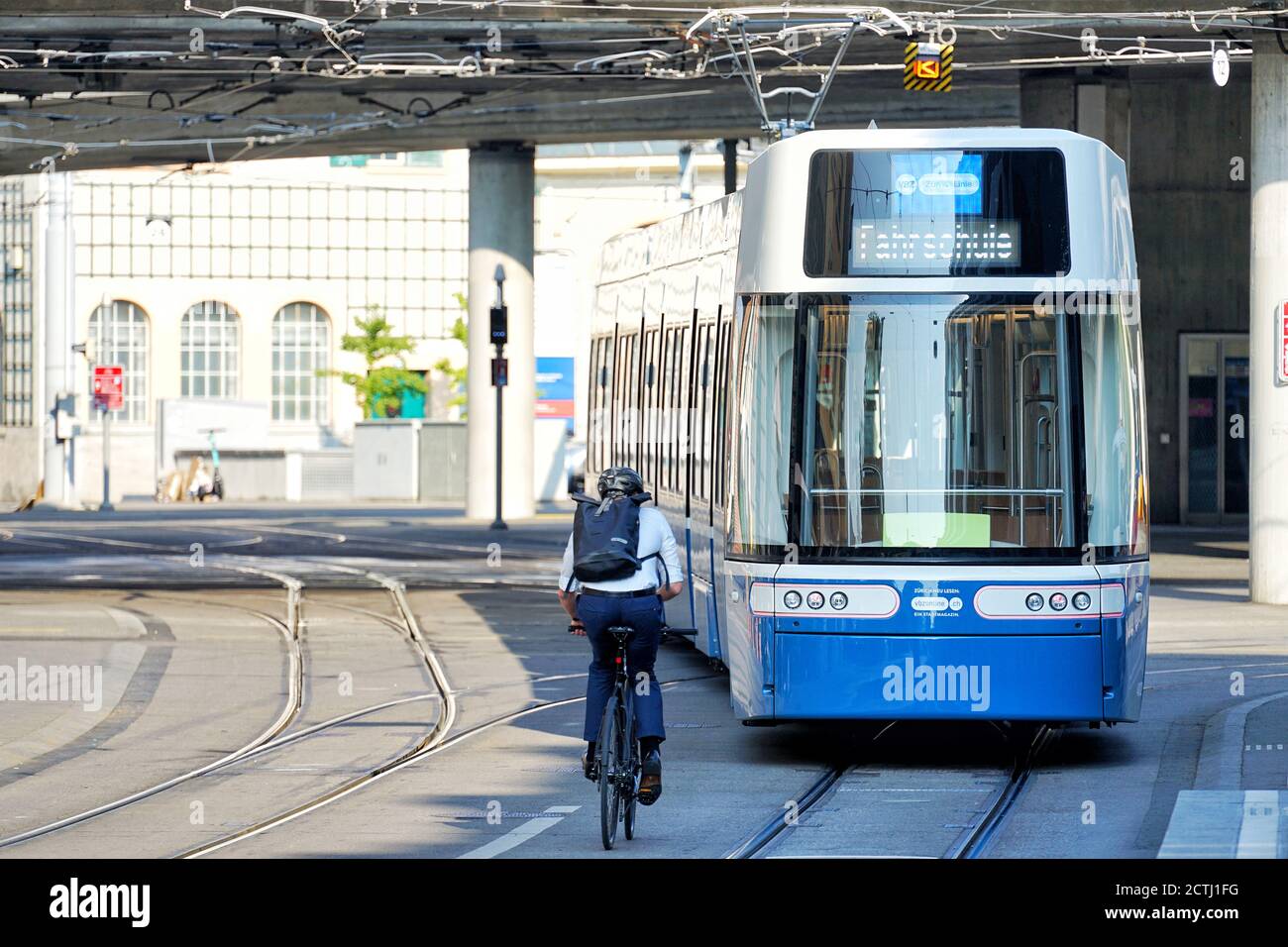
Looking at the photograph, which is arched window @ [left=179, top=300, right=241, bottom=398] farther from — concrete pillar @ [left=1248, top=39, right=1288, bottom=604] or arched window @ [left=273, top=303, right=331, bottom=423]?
concrete pillar @ [left=1248, top=39, right=1288, bottom=604]

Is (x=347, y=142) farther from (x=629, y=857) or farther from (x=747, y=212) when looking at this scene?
(x=629, y=857)

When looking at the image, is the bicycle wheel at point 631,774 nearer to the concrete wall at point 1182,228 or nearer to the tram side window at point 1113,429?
the tram side window at point 1113,429

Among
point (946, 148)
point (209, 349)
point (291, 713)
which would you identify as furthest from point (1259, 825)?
point (209, 349)

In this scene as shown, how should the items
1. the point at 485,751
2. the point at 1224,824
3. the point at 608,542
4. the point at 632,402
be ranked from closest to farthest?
the point at 1224,824 < the point at 608,542 < the point at 485,751 < the point at 632,402

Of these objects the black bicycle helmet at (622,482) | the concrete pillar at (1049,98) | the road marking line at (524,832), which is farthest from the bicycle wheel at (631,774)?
the concrete pillar at (1049,98)

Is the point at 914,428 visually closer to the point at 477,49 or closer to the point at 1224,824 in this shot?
the point at 1224,824

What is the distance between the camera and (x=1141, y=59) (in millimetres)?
25641

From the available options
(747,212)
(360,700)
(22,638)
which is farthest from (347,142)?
(747,212)

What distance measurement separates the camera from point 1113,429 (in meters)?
12.3

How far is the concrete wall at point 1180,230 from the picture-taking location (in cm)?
3806

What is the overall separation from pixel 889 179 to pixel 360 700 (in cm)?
630

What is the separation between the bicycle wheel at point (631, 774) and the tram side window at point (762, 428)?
215cm

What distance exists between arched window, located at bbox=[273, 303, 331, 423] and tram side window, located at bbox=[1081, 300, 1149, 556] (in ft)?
249

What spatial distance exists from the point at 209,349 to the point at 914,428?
7615cm
